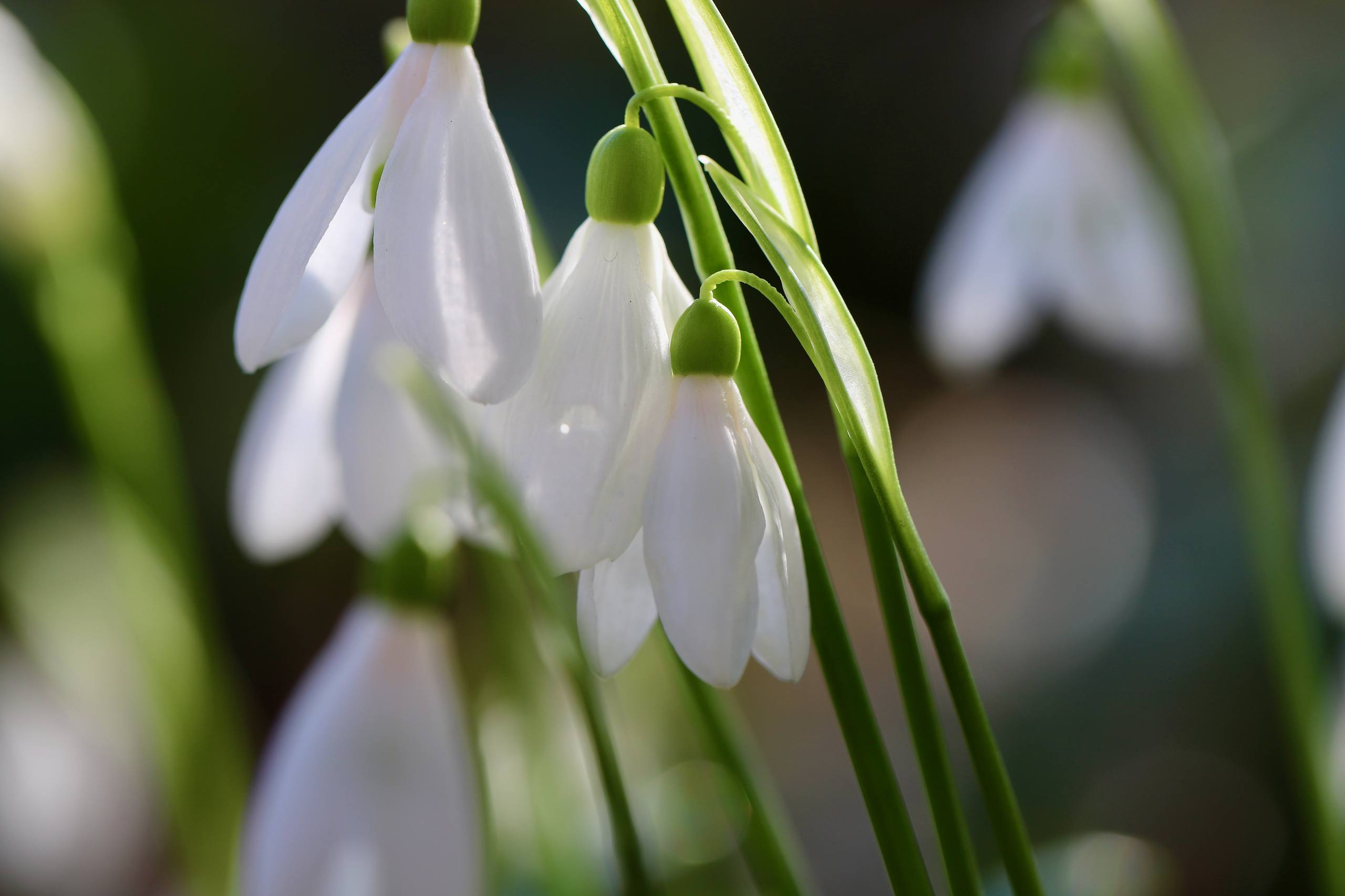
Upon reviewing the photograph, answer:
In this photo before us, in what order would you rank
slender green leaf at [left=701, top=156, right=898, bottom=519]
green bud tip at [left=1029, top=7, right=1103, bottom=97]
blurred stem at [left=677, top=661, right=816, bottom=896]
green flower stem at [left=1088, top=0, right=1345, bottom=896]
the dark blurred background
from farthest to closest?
the dark blurred background → green bud tip at [left=1029, top=7, right=1103, bottom=97] → green flower stem at [left=1088, top=0, right=1345, bottom=896] → blurred stem at [left=677, top=661, right=816, bottom=896] → slender green leaf at [left=701, top=156, right=898, bottom=519]

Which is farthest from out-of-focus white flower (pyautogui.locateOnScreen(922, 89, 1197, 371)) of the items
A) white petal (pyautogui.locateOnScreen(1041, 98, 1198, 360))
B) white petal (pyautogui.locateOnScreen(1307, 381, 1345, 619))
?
white petal (pyautogui.locateOnScreen(1307, 381, 1345, 619))

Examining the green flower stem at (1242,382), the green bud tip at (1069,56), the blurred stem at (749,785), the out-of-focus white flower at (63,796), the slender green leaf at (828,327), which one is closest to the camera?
the slender green leaf at (828,327)

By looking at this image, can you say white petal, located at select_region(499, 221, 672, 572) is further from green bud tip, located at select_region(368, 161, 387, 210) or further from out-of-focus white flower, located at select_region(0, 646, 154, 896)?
out-of-focus white flower, located at select_region(0, 646, 154, 896)

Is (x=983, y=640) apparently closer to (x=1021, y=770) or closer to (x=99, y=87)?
(x=1021, y=770)

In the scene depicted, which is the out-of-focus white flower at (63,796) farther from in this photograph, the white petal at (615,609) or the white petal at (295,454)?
the white petal at (615,609)

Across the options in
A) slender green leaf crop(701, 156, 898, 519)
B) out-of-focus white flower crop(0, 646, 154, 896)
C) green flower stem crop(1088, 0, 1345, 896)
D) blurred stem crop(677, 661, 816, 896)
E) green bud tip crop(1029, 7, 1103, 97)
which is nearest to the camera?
slender green leaf crop(701, 156, 898, 519)

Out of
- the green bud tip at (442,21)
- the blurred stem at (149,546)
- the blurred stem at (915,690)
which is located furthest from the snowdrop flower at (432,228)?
the blurred stem at (149,546)
